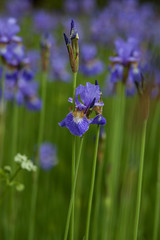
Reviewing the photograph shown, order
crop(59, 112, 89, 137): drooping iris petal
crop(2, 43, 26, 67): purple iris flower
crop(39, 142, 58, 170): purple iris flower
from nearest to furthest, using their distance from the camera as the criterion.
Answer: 1. crop(59, 112, 89, 137): drooping iris petal
2. crop(2, 43, 26, 67): purple iris flower
3. crop(39, 142, 58, 170): purple iris flower

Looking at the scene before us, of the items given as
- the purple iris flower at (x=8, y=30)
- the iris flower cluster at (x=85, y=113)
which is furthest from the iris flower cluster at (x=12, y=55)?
the iris flower cluster at (x=85, y=113)

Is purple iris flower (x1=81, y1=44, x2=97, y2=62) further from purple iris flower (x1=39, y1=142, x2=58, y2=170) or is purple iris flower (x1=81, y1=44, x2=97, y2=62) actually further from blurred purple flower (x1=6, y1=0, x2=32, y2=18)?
blurred purple flower (x1=6, y1=0, x2=32, y2=18)

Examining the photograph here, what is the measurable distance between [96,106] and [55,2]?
14.3 metres

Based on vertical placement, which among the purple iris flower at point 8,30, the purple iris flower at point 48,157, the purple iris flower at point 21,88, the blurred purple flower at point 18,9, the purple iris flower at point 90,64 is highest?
the blurred purple flower at point 18,9

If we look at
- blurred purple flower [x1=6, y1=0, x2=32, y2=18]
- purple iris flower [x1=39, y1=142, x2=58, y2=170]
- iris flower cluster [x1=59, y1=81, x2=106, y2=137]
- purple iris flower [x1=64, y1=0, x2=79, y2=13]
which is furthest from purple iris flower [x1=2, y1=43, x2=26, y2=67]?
purple iris flower [x1=64, y1=0, x2=79, y2=13]

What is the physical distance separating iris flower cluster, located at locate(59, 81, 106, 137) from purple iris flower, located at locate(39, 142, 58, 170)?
1705 mm

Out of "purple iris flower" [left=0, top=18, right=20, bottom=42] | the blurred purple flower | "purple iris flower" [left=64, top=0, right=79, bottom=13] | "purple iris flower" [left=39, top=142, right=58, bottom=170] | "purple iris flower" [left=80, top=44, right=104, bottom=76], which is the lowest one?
"purple iris flower" [left=39, top=142, right=58, bottom=170]

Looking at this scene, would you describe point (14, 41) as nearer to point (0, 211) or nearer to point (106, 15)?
point (0, 211)

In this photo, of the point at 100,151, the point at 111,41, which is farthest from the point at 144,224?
the point at 111,41

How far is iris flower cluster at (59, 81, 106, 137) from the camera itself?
0.98 meters

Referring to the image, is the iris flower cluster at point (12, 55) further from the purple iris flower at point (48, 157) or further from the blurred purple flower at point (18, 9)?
the blurred purple flower at point (18, 9)

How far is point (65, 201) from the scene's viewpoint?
253cm

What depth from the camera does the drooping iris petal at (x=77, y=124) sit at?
3.19 feet

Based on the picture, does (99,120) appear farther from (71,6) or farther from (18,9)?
(71,6)
